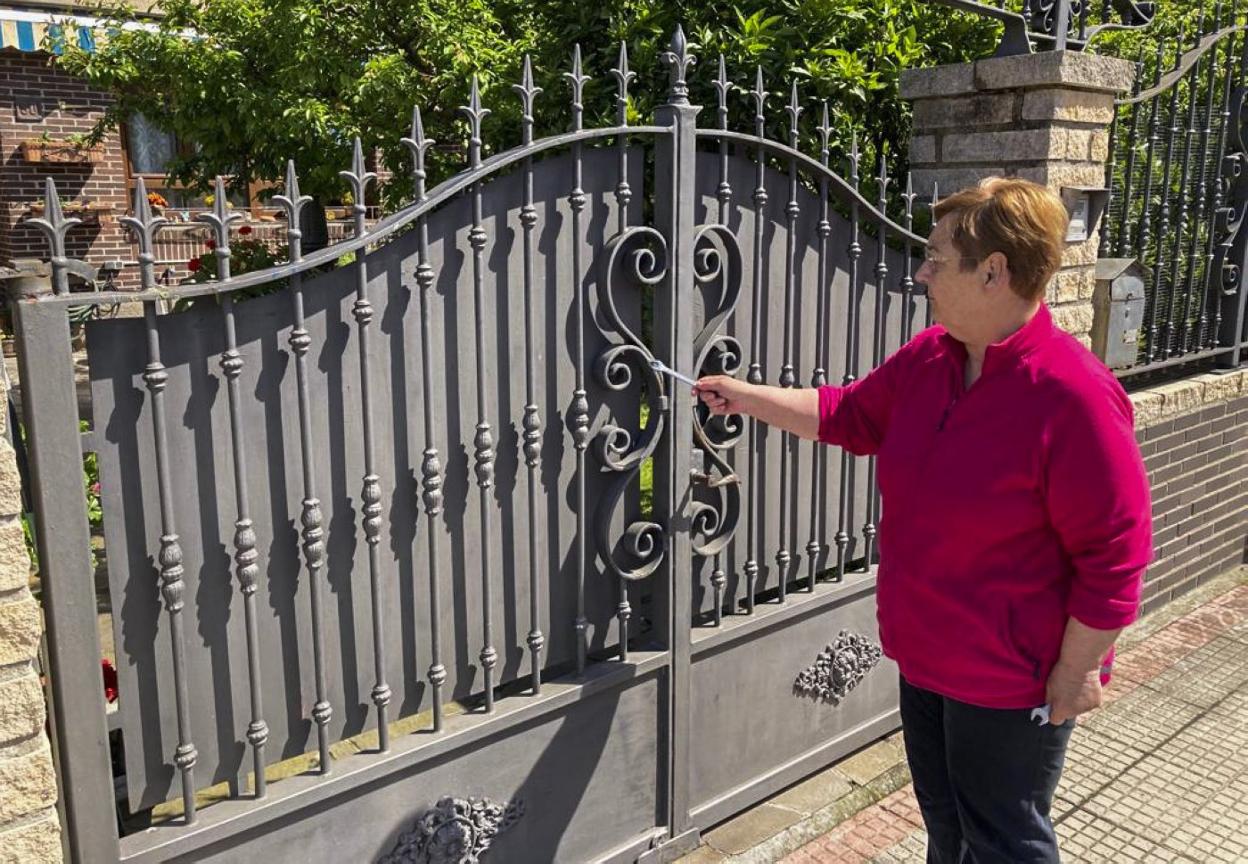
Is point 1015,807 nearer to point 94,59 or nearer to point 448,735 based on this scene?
point 448,735

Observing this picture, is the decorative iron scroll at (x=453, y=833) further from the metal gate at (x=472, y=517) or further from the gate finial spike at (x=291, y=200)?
the gate finial spike at (x=291, y=200)

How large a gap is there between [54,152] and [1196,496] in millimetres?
12769

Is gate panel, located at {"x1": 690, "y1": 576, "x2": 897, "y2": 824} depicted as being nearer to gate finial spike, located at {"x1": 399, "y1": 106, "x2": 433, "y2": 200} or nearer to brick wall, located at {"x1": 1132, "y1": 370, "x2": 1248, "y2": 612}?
gate finial spike, located at {"x1": 399, "y1": 106, "x2": 433, "y2": 200}

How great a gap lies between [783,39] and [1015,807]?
115 inches

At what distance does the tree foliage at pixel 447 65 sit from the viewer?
4.11m

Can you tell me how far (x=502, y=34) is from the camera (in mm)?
6512

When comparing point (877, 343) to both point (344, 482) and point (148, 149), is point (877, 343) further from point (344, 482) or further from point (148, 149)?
point (148, 149)

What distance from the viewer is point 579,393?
276 cm

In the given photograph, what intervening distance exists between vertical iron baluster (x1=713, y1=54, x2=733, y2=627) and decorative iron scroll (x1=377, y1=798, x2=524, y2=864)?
91 cm

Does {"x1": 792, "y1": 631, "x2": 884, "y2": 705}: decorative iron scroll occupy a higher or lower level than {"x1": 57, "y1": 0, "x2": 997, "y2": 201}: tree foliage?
lower

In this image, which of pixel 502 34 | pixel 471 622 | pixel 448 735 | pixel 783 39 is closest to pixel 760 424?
pixel 471 622

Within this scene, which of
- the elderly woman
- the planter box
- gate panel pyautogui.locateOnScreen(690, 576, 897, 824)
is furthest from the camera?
the planter box

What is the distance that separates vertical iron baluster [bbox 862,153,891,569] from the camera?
3600 millimetres

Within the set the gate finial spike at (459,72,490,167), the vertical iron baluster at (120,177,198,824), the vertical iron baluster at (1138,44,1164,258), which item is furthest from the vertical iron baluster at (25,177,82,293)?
the vertical iron baluster at (1138,44,1164,258)
